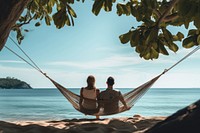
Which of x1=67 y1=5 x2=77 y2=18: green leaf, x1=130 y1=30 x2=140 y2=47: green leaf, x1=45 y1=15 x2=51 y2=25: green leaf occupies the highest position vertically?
x1=45 y1=15 x2=51 y2=25: green leaf

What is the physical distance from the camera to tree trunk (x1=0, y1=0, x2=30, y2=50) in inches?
123

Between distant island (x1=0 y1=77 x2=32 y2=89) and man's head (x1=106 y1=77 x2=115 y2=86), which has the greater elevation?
distant island (x1=0 y1=77 x2=32 y2=89)

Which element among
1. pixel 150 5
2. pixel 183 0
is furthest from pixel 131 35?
pixel 183 0

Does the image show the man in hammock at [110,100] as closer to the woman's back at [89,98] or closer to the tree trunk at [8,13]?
the woman's back at [89,98]

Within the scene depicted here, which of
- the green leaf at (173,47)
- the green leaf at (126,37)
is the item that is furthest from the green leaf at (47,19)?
the green leaf at (173,47)

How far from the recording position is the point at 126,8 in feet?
12.8

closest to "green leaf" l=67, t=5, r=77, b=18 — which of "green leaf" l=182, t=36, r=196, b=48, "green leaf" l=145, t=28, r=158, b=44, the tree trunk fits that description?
the tree trunk

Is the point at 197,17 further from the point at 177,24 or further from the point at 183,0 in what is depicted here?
the point at 177,24

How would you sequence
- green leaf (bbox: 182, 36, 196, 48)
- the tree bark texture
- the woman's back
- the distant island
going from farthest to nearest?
1. the distant island
2. the woman's back
3. green leaf (bbox: 182, 36, 196, 48)
4. the tree bark texture

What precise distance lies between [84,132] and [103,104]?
5.68 feet

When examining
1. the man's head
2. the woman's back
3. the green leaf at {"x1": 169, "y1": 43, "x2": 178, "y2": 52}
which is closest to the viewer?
the green leaf at {"x1": 169, "y1": 43, "x2": 178, "y2": 52}

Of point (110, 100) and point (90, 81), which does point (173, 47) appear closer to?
point (110, 100)

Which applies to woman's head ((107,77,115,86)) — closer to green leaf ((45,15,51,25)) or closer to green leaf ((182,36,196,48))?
green leaf ((45,15,51,25))

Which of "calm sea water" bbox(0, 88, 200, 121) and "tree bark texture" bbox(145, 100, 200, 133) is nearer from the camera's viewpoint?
"tree bark texture" bbox(145, 100, 200, 133)
